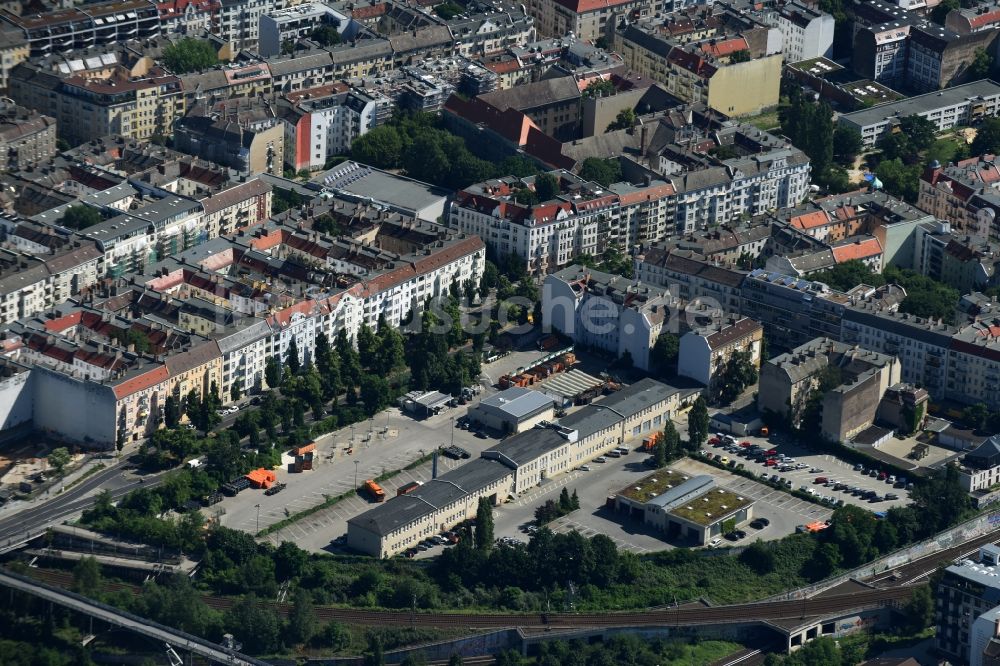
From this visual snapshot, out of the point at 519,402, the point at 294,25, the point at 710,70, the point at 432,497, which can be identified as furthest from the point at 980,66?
the point at 432,497

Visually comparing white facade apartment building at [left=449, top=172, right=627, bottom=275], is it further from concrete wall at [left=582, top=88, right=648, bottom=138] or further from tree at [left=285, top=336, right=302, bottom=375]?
tree at [left=285, top=336, right=302, bottom=375]

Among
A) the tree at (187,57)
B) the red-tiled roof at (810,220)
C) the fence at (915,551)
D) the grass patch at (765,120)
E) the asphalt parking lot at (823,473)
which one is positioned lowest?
the asphalt parking lot at (823,473)

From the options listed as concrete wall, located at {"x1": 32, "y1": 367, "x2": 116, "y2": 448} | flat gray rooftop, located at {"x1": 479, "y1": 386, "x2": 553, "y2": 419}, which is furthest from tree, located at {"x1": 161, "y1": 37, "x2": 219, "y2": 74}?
flat gray rooftop, located at {"x1": 479, "y1": 386, "x2": 553, "y2": 419}

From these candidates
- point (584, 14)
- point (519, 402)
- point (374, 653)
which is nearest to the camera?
point (374, 653)

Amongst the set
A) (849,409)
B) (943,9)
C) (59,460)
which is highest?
(943,9)

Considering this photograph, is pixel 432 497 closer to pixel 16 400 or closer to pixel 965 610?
pixel 16 400

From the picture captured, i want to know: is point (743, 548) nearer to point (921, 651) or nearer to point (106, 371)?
point (921, 651)

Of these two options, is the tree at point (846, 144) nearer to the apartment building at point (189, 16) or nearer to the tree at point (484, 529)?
the apartment building at point (189, 16)

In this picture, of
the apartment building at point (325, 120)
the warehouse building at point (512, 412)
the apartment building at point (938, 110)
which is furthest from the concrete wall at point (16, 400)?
the apartment building at point (938, 110)
